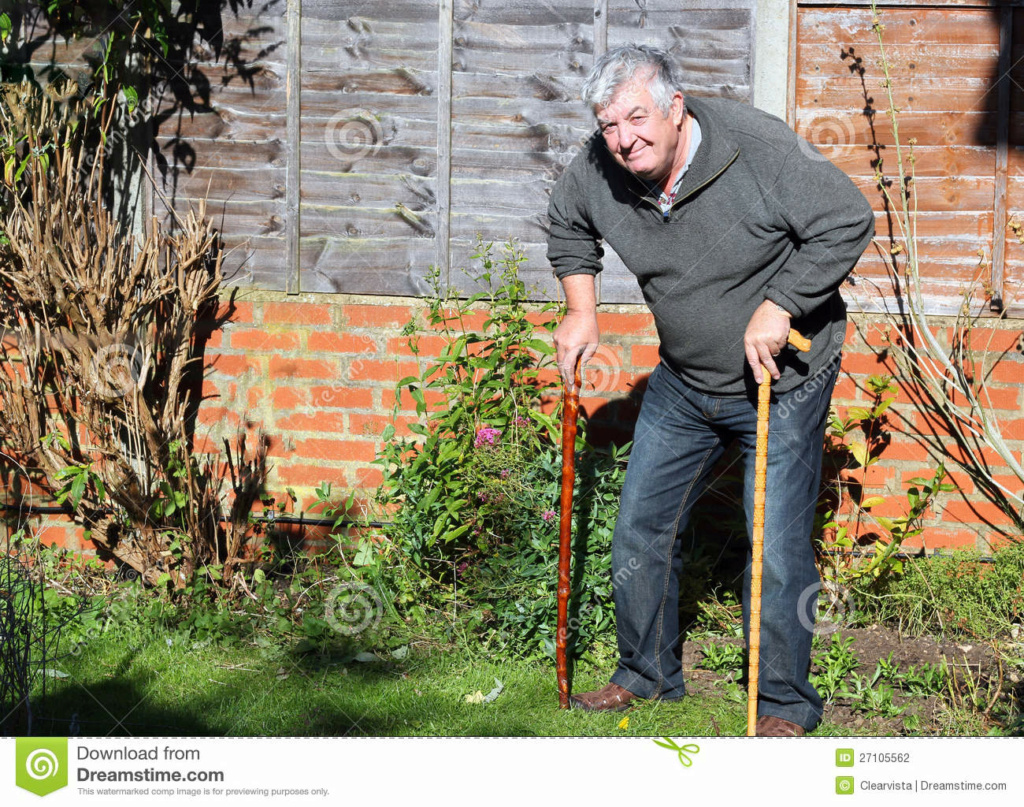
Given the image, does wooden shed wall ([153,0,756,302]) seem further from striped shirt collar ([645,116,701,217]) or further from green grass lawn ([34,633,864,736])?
green grass lawn ([34,633,864,736])

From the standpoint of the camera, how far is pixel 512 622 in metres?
4.12

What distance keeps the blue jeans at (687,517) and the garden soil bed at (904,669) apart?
0.33 meters

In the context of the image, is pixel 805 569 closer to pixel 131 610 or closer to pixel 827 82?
pixel 827 82

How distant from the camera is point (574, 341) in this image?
3.61m

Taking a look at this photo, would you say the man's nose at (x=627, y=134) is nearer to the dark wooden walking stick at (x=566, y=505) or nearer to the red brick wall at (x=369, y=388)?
the dark wooden walking stick at (x=566, y=505)

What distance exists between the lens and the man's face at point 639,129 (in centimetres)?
320

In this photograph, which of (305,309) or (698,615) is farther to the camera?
(305,309)

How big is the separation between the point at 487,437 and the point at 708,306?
118cm

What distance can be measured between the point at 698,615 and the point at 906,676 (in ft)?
2.79

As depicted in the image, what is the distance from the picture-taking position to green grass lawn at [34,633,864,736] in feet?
12.0

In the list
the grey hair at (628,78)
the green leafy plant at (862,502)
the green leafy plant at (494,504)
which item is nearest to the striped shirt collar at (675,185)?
the grey hair at (628,78)

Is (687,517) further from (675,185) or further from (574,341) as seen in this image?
(675,185)
